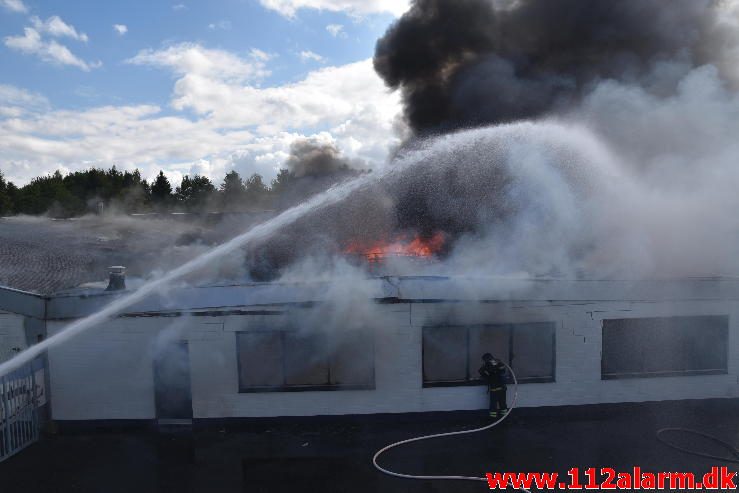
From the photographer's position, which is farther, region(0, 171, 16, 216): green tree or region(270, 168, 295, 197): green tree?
region(0, 171, 16, 216): green tree

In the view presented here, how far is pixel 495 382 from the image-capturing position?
34.5 feet

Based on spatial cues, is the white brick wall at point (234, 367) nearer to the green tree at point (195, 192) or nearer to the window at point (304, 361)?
the window at point (304, 361)

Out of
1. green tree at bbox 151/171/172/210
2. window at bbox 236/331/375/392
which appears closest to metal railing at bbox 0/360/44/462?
window at bbox 236/331/375/392

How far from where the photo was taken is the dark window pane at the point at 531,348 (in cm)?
1100

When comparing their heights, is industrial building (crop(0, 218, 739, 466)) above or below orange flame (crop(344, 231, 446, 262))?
below

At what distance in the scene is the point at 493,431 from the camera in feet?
33.8

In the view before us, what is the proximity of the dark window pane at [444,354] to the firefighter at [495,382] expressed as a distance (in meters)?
0.46

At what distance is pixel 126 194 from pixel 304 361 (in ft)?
170

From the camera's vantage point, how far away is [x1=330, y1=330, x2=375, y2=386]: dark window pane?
35.0 ft

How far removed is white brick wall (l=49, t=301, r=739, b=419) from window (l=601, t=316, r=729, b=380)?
55 centimetres

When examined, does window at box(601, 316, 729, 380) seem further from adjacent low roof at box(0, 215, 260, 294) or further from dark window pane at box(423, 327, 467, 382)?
adjacent low roof at box(0, 215, 260, 294)

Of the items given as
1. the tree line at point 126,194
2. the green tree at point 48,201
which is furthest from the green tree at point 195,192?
the green tree at point 48,201

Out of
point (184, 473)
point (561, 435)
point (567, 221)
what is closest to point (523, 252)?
point (567, 221)

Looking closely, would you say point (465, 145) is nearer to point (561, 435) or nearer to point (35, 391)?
point (561, 435)
